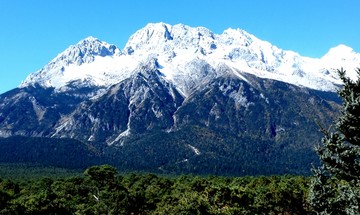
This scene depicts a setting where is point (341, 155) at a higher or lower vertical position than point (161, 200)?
higher

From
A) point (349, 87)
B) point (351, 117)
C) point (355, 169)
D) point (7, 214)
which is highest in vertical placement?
point (349, 87)

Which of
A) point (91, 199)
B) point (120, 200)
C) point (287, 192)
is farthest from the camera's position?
point (91, 199)

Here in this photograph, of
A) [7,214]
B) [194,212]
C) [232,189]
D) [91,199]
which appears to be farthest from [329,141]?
[91,199]

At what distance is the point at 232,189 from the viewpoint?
90.2 metres

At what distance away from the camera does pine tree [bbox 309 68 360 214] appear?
2800 cm

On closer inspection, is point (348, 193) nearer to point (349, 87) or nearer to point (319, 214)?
point (319, 214)

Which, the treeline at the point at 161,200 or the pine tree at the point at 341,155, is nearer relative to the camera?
the pine tree at the point at 341,155

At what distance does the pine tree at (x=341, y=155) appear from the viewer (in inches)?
1102

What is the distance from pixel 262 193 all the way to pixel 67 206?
153 feet

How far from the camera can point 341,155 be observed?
28516 mm

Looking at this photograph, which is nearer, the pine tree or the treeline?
the pine tree

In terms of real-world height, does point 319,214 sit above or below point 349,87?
below

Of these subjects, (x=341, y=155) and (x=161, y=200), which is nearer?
(x=341, y=155)

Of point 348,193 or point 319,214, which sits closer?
point 348,193
